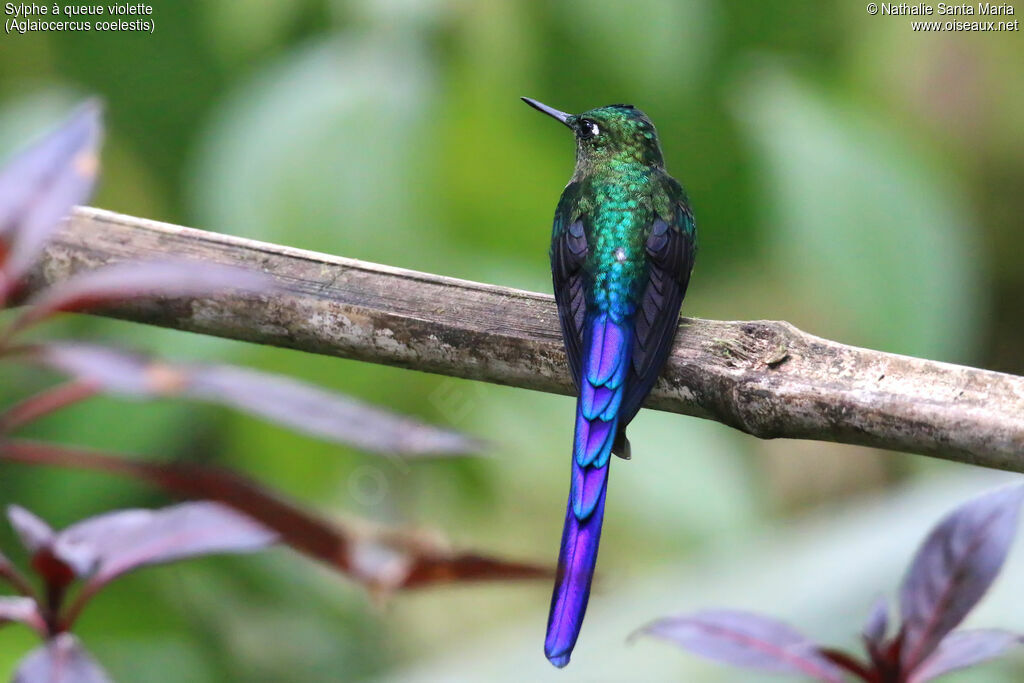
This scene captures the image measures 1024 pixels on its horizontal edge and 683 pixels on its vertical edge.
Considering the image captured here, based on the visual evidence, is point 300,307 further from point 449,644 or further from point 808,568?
point 449,644

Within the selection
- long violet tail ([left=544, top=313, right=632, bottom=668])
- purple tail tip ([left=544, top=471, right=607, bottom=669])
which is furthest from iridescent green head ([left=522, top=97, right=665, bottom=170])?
purple tail tip ([left=544, top=471, right=607, bottom=669])

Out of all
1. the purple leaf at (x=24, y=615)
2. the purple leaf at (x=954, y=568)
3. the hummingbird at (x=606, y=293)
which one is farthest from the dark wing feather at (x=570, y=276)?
the purple leaf at (x=24, y=615)

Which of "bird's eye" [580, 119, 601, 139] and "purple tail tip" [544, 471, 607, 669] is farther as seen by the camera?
"bird's eye" [580, 119, 601, 139]

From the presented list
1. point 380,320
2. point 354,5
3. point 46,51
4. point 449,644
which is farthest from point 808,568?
point 46,51

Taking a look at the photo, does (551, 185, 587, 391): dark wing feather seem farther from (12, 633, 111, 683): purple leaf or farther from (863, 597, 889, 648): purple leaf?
(12, 633, 111, 683): purple leaf

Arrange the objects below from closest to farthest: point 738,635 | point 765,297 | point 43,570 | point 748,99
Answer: point 43,570 → point 738,635 → point 748,99 → point 765,297
